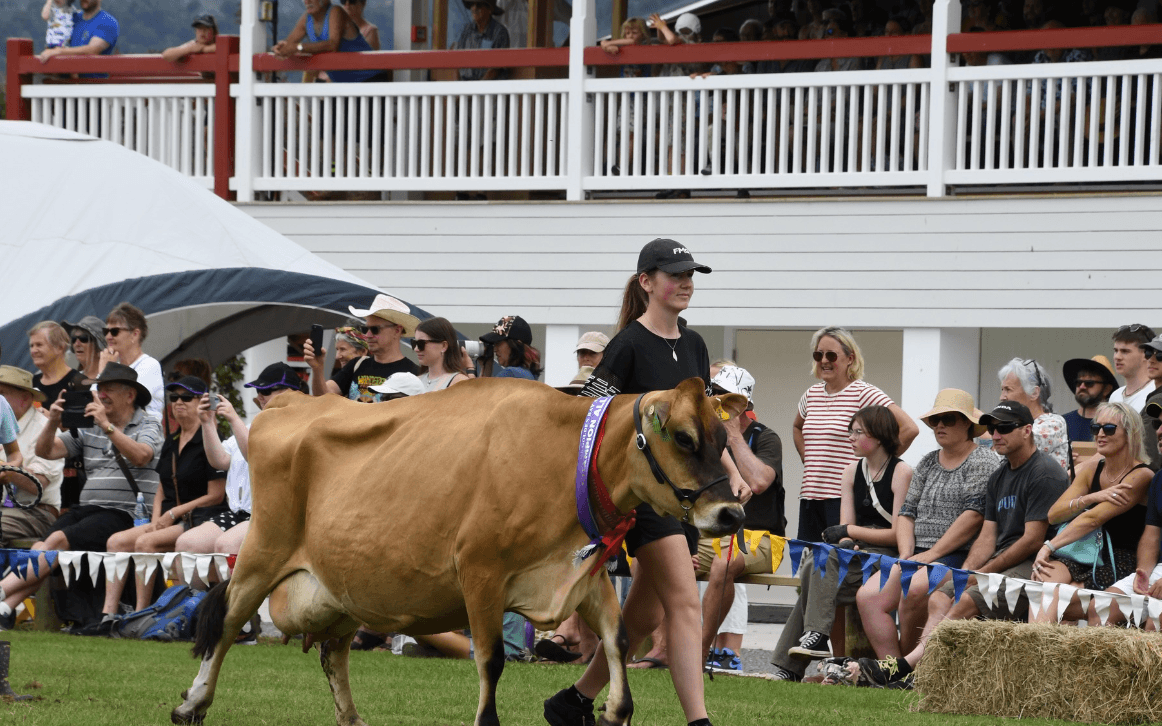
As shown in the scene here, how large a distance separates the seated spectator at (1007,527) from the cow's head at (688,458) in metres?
3.69

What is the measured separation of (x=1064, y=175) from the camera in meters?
14.2

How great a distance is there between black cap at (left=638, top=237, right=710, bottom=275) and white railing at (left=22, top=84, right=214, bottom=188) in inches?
449

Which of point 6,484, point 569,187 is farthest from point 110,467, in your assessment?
point 569,187

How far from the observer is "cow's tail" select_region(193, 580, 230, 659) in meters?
7.04

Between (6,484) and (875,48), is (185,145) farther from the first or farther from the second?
(875,48)

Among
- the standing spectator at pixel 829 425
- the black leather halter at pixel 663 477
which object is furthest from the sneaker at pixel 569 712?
the standing spectator at pixel 829 425

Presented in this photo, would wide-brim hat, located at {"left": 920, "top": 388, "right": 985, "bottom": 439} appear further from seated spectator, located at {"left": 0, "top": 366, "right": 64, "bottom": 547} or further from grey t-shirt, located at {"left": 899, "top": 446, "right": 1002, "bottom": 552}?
seated spectator, located at {"left": 0, "top": 366, "right": 64, "bottom": 547}

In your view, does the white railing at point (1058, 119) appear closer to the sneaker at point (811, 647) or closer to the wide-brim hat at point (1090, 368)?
the wide-brim hat at point (1090, 368)

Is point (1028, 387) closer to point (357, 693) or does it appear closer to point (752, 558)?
point (752, 558)

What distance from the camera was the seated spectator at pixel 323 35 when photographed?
16641 mm

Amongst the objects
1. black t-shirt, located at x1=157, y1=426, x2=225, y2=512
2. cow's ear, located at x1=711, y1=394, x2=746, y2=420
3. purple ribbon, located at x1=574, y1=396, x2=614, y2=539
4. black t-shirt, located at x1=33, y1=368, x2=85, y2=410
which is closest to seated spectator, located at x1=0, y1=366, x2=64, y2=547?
black t-shirt, located at x1=33, y1=368, x2=85, y2=410

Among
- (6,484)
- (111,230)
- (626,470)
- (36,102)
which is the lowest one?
(6,484)

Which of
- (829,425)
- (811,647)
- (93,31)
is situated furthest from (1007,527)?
(93,31)

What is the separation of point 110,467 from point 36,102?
7333mm
